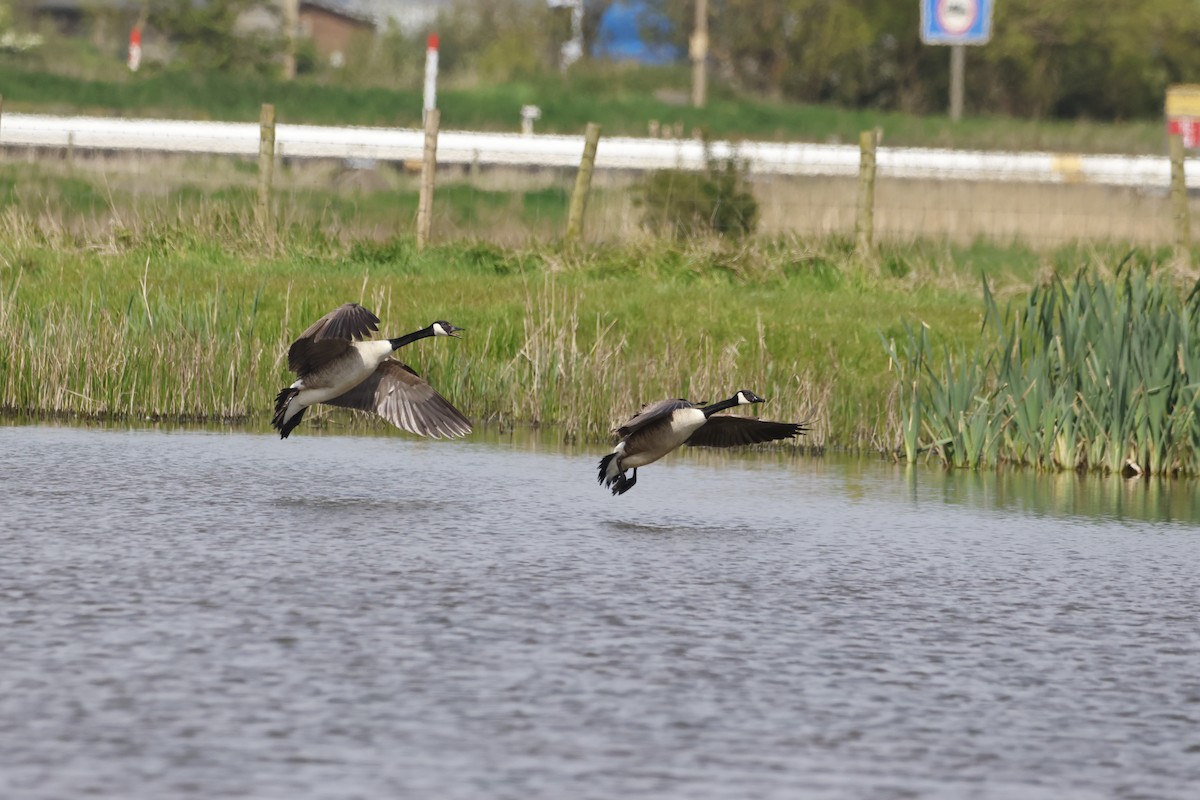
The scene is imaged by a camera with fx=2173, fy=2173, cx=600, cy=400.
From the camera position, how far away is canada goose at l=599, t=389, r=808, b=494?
1227 centimetres

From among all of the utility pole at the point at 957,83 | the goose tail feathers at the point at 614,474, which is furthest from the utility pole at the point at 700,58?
the goose tail feathers at the point at 614,474

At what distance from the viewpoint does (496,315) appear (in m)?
19.4

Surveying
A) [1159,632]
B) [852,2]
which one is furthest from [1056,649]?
[852,2]

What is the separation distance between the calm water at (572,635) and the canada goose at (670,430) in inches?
13.2

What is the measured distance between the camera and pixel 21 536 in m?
10.9

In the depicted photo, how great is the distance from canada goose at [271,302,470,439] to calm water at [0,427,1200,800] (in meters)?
0.48

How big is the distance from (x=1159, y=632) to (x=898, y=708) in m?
2.19

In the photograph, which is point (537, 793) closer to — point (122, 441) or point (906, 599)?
point (906, 599)

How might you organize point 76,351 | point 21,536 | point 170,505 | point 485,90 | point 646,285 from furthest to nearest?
point 485,90, point 646,285, point 76,351, point 170,505, point 21,536

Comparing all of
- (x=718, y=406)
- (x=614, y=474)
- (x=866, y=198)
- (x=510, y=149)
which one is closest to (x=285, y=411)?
(x=614, y=474)

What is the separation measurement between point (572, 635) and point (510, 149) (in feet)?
100

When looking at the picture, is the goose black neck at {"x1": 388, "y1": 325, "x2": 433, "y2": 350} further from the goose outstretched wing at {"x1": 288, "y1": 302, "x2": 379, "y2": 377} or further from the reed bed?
the reed bed

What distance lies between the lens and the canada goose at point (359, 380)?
12312 mm

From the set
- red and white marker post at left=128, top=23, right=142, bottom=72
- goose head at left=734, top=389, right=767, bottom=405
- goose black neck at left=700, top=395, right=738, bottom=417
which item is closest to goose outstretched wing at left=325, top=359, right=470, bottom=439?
goose black neck at left=700, top=395, right=738, bottom=417
